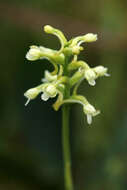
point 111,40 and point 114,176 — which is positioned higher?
point 111,40

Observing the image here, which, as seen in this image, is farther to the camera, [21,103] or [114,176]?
[21,103]

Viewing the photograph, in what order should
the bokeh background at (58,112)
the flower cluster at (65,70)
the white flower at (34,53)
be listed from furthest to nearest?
the bokeh background at (58,112)
the white flower at (34,53)
the flower cluster at (65,70)

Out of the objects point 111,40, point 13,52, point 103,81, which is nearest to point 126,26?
point 111,40

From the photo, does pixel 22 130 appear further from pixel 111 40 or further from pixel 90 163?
pixel 111 40

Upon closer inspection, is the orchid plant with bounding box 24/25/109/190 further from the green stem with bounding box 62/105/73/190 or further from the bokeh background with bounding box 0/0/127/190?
the bokeh background with bounding box 0/0/127/190

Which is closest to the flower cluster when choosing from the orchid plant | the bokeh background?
the orchid plant

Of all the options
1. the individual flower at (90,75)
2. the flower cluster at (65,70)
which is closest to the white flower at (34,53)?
the flower cluster at (65,70)

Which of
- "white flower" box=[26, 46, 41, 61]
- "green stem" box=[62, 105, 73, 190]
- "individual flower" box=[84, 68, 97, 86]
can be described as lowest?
"green stem" box=[62, 105, 73, 190]

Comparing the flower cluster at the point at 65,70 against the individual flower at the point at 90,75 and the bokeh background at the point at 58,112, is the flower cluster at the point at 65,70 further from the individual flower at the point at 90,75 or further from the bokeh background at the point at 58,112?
the bokeh background at the point at 58,112

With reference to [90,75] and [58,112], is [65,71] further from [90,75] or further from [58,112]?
[58,112]
